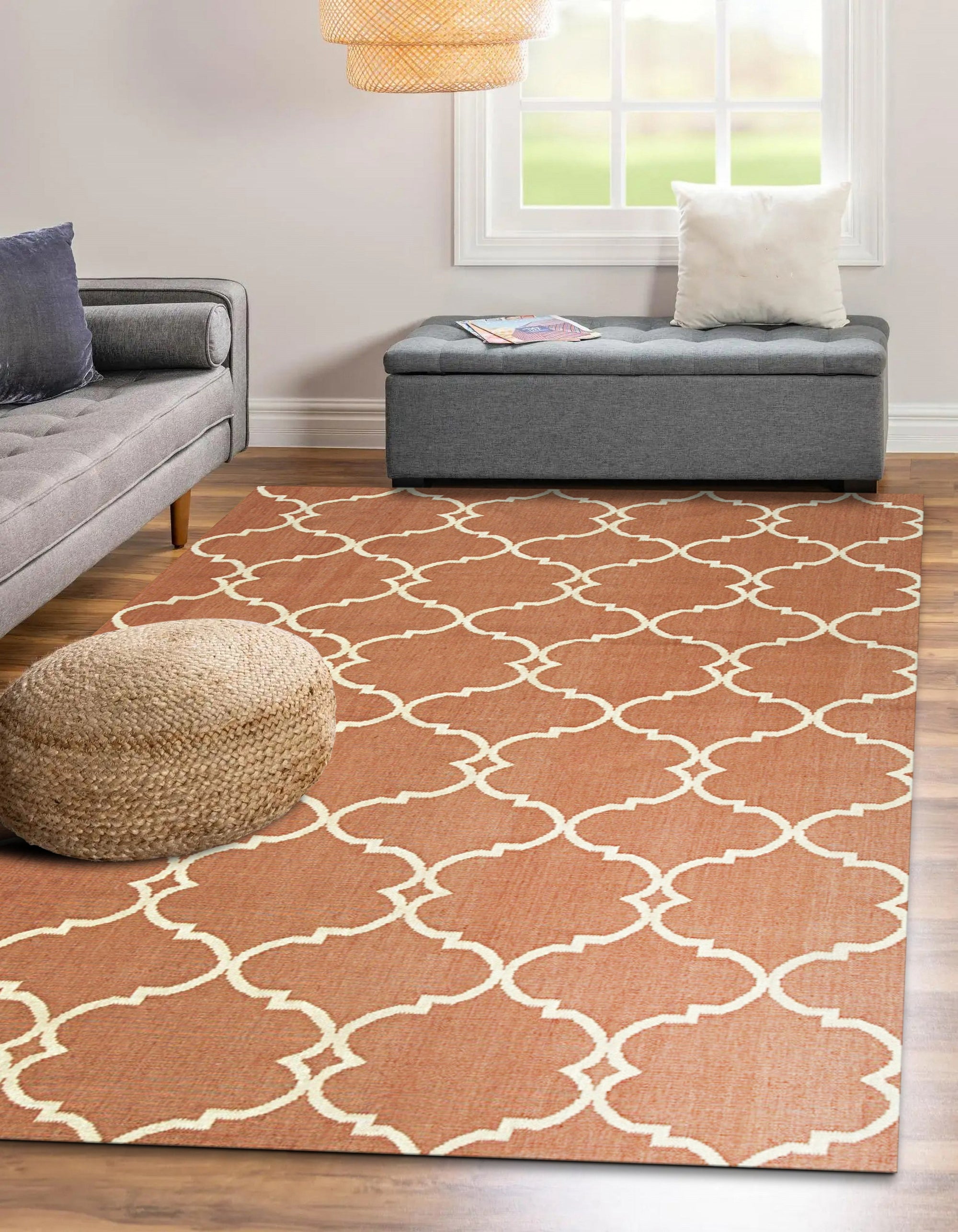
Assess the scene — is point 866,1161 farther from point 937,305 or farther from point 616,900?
point 937,305

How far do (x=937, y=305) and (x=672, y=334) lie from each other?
98 centimetres

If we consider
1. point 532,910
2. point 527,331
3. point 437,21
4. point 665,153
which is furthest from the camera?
point 665,153

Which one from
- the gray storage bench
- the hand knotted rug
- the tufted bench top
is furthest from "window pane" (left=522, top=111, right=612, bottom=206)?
the hand knotted rug

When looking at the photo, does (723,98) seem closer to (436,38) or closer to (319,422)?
(436,38)

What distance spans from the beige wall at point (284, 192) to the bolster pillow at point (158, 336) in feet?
3.66

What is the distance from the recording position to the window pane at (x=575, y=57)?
5.43 meters

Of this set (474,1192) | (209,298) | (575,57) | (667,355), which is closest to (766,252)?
(667,355)

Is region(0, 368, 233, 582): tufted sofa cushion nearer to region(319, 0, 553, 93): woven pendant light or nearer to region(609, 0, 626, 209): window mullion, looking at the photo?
region(319, 0, 553, 93): woven pendant light

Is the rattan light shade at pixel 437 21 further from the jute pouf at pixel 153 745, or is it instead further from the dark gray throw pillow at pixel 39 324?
the jute pouf at pixel 153 745

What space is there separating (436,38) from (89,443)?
1.76m

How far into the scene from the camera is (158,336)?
15.0ft

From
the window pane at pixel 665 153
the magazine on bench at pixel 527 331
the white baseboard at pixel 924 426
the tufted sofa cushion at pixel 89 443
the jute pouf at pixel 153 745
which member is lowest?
the jute pouf at pixel 153 745

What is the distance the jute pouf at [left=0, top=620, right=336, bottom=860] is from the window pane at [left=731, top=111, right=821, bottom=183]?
11.2 ft

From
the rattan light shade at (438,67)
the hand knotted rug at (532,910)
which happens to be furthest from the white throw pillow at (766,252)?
the hand knotted rug at (532,910)
